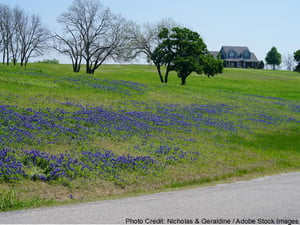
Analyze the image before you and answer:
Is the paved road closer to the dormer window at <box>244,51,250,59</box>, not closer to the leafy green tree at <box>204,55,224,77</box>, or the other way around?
the leafy green tree at <box>204,55,224,77</box>

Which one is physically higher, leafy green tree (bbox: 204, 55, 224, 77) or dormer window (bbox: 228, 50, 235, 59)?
→ dormer window (bbox: 228, 50, 235, 59)

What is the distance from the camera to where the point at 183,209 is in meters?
8.60

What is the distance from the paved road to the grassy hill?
5.48 ft

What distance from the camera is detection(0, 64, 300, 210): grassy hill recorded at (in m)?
11.9

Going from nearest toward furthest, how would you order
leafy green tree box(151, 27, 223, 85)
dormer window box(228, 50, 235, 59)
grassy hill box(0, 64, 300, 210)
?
grassy hill box(0, 64, 300, 210) → leafy green tree box(151, 27, 223, 85) → dormer window box(228, 50, 235, 59)

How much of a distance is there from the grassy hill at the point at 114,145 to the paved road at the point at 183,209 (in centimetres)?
167

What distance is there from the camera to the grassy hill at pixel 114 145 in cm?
1190

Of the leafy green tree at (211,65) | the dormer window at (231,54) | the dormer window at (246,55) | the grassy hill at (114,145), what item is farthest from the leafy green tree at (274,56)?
the grassy hill at (114,145)

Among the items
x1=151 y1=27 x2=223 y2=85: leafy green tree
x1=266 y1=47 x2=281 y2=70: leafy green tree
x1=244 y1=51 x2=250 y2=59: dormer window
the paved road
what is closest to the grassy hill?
the paved road

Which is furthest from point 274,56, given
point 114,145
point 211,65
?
point 114,145

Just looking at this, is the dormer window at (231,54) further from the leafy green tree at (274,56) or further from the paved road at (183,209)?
the paved road at (183,209)

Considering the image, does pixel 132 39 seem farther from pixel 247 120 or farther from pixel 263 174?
pixel 263 174

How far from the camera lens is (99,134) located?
706 inches

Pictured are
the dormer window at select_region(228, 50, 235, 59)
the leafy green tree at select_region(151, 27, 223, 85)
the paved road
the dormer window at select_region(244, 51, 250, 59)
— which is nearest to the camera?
the paved road
